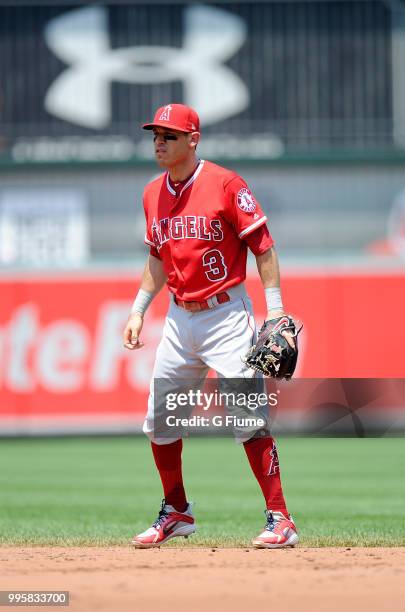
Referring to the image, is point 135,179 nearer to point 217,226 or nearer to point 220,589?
point 217,226

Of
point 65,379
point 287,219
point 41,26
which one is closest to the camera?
point 65,379

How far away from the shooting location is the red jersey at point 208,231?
5348 millimetres

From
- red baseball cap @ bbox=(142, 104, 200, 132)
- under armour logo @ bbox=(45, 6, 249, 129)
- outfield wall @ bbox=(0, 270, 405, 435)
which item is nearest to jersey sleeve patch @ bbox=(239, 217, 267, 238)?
red baseball cap @ bbox=(142, 104, 200, 132)

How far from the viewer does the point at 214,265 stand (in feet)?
17.7

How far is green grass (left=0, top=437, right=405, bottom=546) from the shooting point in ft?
21.0

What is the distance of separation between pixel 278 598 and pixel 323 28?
16953 mm

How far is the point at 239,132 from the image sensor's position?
778 inches

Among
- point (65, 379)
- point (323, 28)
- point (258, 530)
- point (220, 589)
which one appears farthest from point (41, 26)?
point (220, 589)

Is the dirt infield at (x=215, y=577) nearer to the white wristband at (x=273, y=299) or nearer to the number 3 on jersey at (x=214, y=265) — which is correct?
the white wristband at (x=273, y=299)

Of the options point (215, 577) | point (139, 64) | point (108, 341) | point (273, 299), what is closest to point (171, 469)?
point (273, 299)

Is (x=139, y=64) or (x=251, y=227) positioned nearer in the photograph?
(x=251, y=227)

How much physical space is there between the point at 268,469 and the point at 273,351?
0.54m

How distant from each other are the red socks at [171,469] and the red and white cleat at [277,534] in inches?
18.5

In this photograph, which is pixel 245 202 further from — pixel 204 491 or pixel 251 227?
pixel 204 491
